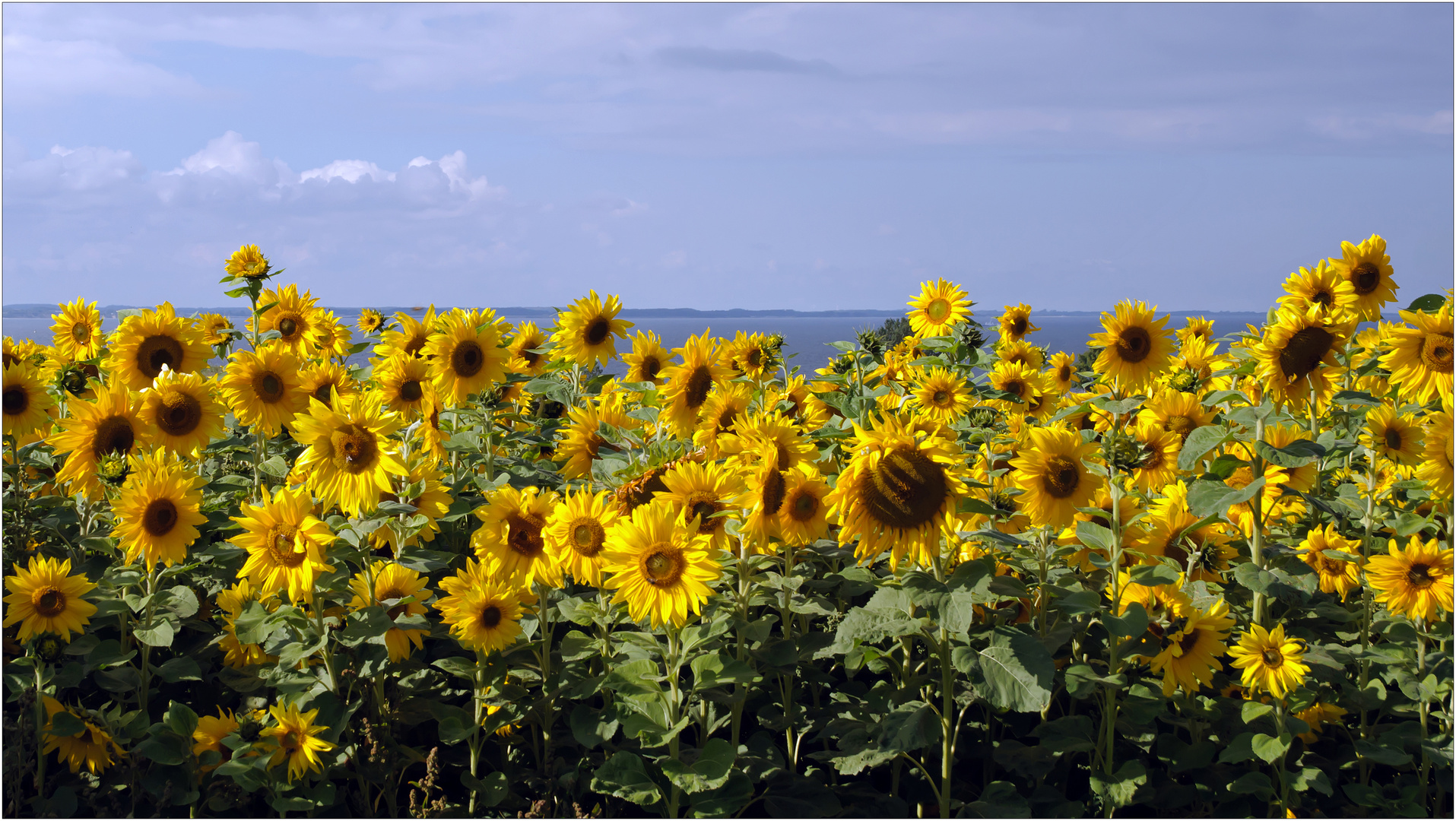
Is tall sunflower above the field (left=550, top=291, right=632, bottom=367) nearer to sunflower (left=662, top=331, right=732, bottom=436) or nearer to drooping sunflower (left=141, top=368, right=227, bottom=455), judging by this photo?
sunflower (left=662, top=331, right=732, bottom=436)

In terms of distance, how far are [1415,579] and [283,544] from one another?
4304 mm

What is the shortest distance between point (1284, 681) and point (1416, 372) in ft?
4.54

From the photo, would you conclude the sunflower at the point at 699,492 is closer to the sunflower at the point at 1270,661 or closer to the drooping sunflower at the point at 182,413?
the sunflower at the point at 1270,661

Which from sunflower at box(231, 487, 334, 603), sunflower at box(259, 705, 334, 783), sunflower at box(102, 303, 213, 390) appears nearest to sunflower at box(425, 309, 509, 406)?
sunflower at box(231, 487, 334, 603)

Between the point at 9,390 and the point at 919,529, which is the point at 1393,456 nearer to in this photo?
the point at 919,529

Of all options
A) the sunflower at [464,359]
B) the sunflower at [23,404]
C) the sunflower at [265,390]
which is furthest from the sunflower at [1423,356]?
the sunflower at [23,404]

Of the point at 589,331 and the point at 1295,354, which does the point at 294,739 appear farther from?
the point at 1295,354

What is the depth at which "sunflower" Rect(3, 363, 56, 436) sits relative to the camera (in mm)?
4207

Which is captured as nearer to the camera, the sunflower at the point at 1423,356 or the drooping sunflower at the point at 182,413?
the sunflower at the point at 1423,356

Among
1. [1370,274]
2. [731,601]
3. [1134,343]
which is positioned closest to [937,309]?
[1134,343]

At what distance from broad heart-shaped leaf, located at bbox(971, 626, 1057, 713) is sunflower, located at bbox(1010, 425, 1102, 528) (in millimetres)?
579

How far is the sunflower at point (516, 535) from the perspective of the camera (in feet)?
11.1

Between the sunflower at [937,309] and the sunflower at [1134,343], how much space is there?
1.45 meters

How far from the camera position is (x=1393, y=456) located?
3969 millimetres
